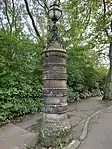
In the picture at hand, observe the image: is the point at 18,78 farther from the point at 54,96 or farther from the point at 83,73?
the point at 83,73

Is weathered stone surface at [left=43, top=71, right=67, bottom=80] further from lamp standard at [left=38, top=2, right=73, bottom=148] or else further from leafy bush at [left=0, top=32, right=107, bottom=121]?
leafy bush at [left=0, top=32, right=107, bottom=121]

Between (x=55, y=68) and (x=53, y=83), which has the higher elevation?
(x=55, y=68)

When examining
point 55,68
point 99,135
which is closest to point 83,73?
point 99,135

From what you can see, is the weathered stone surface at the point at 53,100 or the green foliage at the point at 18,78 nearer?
the weathered stone surface at the point at 53,100

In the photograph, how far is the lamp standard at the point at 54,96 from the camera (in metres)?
4.79

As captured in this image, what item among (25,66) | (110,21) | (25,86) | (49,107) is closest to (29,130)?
(49,107)

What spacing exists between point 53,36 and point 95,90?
1121cm

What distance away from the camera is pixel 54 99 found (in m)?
4.86

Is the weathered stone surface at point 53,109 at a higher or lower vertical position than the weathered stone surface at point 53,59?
lower

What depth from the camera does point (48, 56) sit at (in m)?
4.92

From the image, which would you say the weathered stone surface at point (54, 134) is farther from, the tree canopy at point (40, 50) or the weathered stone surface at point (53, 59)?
the tree canopy at point (40, 50)

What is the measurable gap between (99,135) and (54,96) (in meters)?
1.91

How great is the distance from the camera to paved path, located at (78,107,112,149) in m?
4.85

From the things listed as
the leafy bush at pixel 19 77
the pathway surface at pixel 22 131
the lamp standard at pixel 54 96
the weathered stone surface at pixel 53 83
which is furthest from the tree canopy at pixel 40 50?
the weathered stone surface at pixel 53 83
